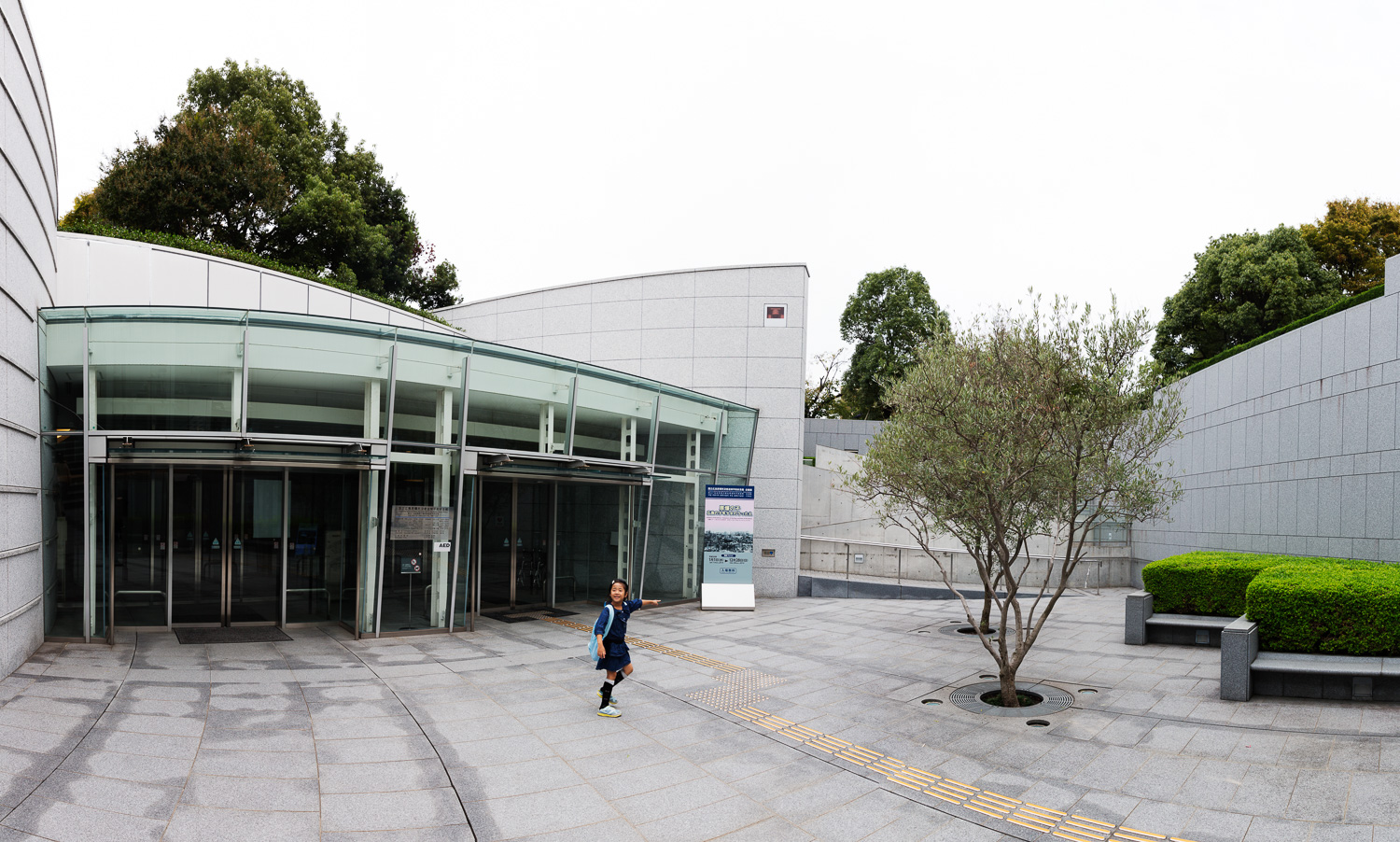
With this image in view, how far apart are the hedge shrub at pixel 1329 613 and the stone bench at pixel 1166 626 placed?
2490 mm

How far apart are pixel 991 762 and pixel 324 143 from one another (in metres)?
32.8

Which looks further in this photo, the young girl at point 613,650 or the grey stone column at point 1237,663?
the grey stone column at point 1237,663

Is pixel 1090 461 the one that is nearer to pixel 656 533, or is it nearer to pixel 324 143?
pixel 656 533

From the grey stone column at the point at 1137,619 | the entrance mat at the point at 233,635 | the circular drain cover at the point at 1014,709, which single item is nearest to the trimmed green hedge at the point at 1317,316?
the grey stone column at the point at 1137,619

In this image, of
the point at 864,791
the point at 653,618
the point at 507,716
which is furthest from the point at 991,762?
the point at 653,618

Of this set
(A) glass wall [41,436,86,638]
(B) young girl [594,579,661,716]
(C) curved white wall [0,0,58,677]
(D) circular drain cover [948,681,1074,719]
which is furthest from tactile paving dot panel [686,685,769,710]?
(A) glass wall [41,436,86,638]

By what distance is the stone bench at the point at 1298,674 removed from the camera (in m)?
8.34

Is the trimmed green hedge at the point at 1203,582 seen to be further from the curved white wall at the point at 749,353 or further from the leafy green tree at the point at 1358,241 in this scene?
the leafy green tree at the point at 1358,241

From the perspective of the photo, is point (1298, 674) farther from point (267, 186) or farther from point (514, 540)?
point (267, 186)

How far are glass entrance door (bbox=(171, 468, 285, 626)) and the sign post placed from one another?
8854mm

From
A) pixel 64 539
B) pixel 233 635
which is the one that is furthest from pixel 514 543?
pixel 64 539

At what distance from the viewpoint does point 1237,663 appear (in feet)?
28.8

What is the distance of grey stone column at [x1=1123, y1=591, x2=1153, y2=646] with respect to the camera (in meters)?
12.5

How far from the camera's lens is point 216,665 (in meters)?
9.91
